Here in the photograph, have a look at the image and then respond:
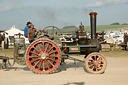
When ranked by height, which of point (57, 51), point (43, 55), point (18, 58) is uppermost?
point (57, 51)

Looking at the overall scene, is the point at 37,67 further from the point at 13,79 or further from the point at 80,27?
the point at 80,27

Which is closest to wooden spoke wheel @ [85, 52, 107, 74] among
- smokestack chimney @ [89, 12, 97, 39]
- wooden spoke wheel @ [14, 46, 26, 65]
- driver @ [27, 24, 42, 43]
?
smokestack chimney @ [89, 12, 97, 39]

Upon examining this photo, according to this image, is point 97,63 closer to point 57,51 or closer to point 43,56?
point 57,51

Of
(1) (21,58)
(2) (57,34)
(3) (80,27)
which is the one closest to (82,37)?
(3) (80,27)

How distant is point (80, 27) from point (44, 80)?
250 centimetres

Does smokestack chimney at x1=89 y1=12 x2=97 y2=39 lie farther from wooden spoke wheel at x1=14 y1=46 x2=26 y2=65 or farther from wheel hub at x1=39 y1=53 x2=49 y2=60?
wooden spoke wheel at x1=14 y1=46 x2=26 y2=65

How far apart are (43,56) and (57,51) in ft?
1.62

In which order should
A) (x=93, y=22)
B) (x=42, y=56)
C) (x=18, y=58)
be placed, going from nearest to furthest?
(x=42, y=56), (x=18, y=58), (x=93, y=22)

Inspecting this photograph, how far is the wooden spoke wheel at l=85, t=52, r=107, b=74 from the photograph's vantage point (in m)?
6.68

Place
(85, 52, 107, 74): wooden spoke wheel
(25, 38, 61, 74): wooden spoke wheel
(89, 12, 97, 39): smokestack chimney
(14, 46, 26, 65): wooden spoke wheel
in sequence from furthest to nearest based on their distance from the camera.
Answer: (89, 12, 97, 39): smokestack chimney < (14, 46, 26, 65): wooden spoke wheel < (85, 52, 107, 74): wooden spoke wheel < (25, 38, 61, 74): wooden spoke wheel

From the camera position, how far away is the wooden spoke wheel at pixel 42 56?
6.53 meters

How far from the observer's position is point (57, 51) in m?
6.61

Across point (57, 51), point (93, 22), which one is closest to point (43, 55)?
point (57, 51)

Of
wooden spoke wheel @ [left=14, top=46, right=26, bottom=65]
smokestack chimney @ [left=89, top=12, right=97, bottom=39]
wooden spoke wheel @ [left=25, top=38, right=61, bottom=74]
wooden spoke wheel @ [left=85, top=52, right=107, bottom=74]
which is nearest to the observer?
wooden spoke wheel @ [left=25, top=38, right=61, bottom=74]
